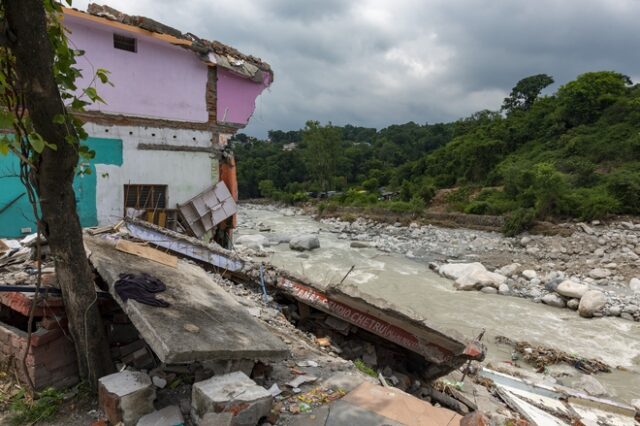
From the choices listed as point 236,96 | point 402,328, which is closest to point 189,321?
point 402,328

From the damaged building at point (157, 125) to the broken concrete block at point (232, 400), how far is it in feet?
18.8

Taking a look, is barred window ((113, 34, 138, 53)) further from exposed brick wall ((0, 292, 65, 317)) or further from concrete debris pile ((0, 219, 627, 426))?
exposed brick wall ((0, 292, 65, 317))

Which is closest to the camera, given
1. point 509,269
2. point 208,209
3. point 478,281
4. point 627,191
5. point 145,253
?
point 145,253

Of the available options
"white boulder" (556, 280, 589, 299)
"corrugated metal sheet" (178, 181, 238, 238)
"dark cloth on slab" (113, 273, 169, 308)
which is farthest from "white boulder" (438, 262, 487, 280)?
"dark cloth on slab" (113, 273, 169, 308)

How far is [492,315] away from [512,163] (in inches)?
1022

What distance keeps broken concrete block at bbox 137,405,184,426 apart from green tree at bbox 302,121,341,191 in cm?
4176

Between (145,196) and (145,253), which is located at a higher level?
(145,196)

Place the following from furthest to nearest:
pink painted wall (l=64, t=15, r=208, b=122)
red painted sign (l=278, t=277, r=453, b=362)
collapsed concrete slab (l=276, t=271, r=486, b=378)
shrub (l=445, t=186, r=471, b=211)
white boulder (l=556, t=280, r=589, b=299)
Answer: shrub (l=445, t=186, r=471, b=211), white boulder (l=556, t=280, r=589, b=299), pink painted wall (l=64, t=15, r=208, b=122), red painted sign (l=278, t=277, r=453, b=362), collapsed concrete slab (l=276, t=271, r=486, b=378)

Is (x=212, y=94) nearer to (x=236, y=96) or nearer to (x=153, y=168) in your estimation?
(x=236, y=96)

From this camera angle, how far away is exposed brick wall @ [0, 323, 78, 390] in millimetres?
3070

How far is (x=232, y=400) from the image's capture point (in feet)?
7.48

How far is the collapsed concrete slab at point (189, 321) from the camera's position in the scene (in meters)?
2.57

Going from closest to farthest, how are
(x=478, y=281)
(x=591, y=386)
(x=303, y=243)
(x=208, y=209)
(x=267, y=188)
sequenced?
1. (x=591, y=386)
2. (x=208, y=209)
3. (x=478, y=281)
4. (x=303, y=243)
5. (x=267, y=188)

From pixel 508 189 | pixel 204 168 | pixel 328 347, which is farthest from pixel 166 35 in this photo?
pixel 508 189
